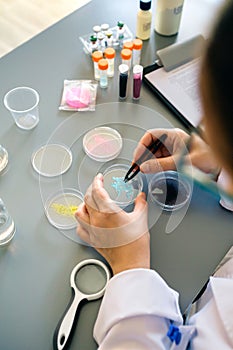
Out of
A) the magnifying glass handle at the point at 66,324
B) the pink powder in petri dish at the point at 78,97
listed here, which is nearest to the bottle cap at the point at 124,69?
the pink powder in petri dish at the point at 78,97

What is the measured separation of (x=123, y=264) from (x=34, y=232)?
0.66ft

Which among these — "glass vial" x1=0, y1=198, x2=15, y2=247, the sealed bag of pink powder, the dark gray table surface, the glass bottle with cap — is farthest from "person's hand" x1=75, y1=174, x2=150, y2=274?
the glass bottle with cap

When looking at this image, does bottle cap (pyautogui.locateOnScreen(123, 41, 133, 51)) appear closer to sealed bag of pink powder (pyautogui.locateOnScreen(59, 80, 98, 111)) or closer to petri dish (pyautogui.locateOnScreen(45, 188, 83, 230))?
sealed bag of pink powder (pyautogui.locateOnScreen(59, 80, 98, 111))

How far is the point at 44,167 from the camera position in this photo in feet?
2.71

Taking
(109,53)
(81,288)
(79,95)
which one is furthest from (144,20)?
(81,288)

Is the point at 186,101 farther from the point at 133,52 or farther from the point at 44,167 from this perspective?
the point at 44,167

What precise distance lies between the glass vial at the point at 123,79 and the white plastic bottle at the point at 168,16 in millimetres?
213

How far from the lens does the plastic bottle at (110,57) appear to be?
939mm

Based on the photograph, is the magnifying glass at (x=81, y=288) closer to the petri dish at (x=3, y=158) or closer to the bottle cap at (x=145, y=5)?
the petri dish at (x=3, y=158)

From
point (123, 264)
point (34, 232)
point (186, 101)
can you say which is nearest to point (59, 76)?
point (186, 101)

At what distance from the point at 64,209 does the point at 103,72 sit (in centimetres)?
39

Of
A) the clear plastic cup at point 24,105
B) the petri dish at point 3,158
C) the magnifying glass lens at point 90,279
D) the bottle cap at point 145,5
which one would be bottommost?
the magnifying glass lens at point 90,279

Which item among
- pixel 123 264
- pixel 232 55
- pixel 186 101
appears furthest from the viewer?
pixel 186 101

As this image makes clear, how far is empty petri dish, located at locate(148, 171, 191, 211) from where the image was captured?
2.55 feet
